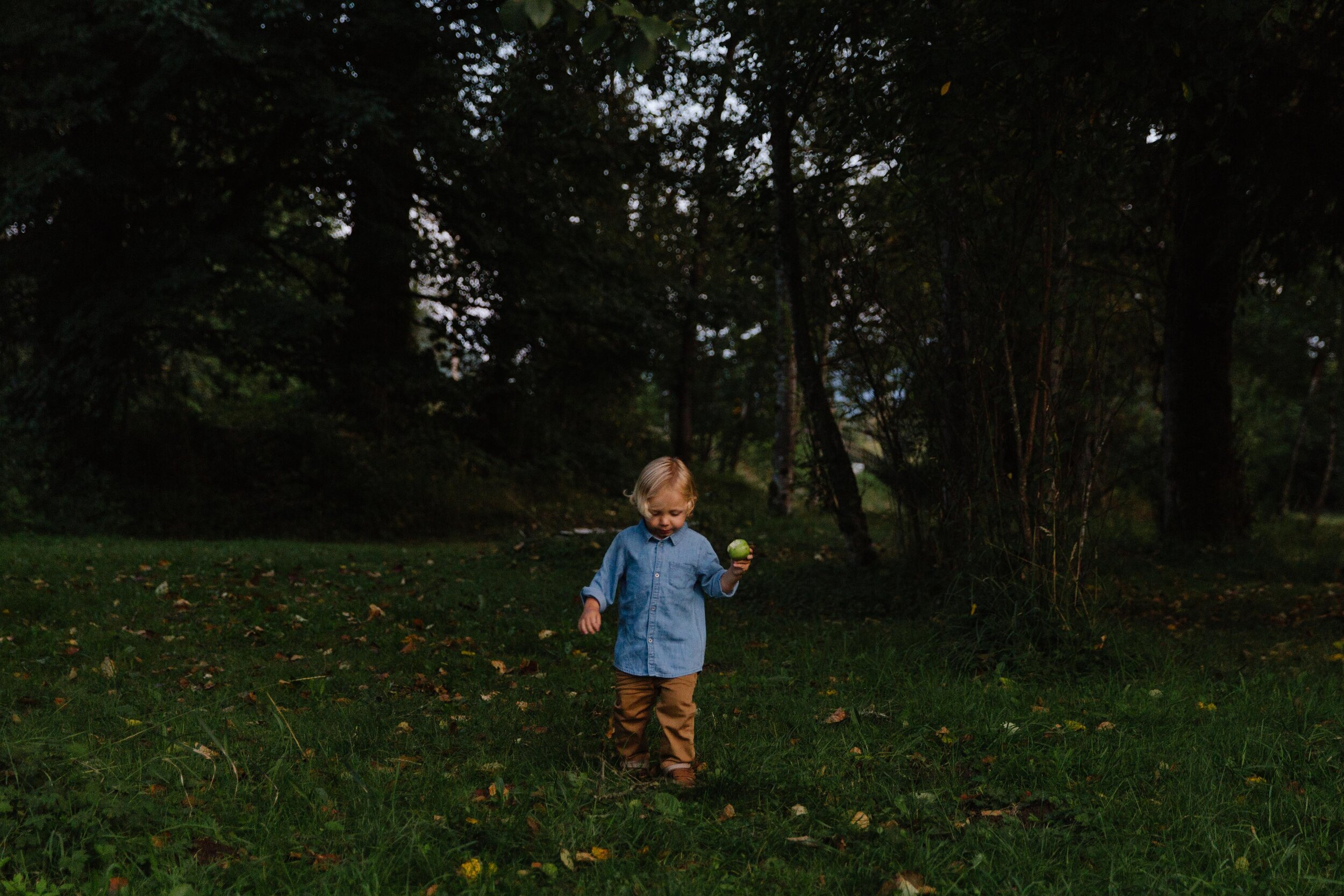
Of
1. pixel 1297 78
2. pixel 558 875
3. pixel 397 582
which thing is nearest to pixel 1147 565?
pixel 1297 78

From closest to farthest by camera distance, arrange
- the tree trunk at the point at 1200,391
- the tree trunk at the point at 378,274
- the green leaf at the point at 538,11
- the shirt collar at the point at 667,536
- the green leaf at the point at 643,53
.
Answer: the green leaf at the point at 538,11
the green leaf at the point at 643,53
the shirt collar at the point at 667,536
the tree trunk at the point at 1200,391
the tree trunk at the point at 378,274

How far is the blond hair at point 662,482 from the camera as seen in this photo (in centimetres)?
434

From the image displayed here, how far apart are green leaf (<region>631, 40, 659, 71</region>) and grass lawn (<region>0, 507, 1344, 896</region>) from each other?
2742 millimetres

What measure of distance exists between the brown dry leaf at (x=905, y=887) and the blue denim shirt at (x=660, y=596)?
138cm

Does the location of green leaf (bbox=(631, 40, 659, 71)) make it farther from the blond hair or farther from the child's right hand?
the child's right hand

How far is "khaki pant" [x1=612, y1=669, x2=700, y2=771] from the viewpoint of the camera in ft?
14.3

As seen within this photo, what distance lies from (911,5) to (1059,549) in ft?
12.9

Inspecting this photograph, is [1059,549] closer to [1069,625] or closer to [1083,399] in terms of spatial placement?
[1069,625]

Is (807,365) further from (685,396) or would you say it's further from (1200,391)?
(685,396)

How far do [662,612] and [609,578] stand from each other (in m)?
0.30

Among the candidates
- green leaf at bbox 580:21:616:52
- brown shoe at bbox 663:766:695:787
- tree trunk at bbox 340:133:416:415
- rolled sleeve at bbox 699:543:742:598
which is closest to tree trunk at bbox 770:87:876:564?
rolled sleeve at bbox 699:543:742:598

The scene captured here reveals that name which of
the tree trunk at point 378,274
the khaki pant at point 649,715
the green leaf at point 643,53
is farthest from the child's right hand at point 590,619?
the tree trunk at point 378,274

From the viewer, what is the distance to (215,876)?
3.21 metres

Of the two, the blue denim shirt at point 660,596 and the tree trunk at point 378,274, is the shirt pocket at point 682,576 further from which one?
the tree trunk at point 378,274
